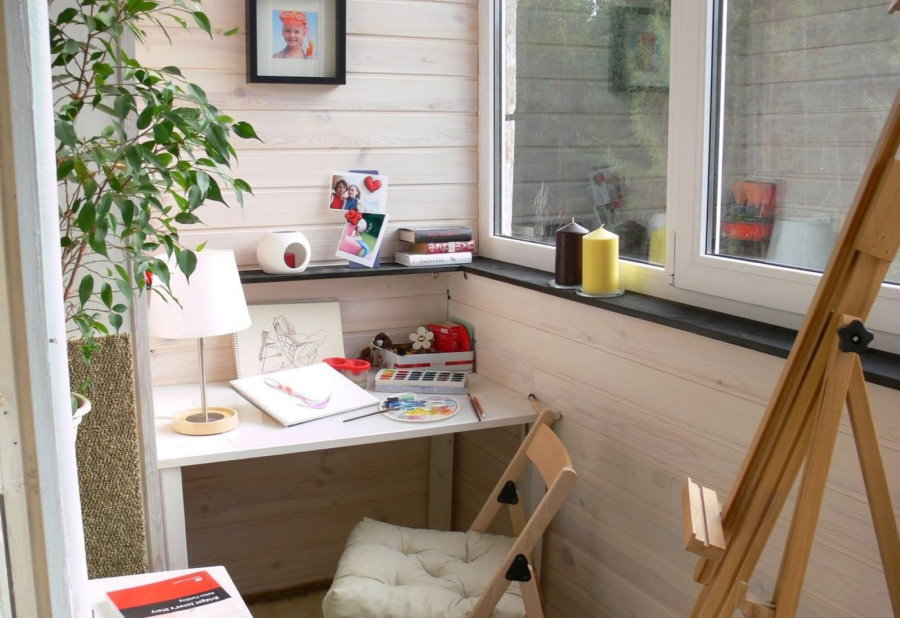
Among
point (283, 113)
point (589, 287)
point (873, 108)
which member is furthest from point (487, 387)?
point (873, 108)

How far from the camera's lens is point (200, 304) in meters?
2.06

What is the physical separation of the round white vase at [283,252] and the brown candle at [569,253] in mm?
735

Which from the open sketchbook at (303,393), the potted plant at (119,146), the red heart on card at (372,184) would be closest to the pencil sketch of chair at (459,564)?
the open sketchbook at (303,393)

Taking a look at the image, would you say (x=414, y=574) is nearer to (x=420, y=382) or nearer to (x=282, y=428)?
(x=282, y=428)

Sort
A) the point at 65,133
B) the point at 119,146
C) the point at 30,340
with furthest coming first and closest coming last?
the point at 119,146, the point at 65,133, the point at 30,340

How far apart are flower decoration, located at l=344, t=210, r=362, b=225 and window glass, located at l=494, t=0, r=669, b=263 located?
423mm

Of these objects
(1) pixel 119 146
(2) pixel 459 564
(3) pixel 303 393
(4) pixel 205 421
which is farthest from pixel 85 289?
(2) pixel 459 564

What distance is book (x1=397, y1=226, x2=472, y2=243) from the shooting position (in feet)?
8.82

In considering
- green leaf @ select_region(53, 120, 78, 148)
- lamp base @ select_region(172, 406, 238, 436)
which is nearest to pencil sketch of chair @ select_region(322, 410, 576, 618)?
lamp base @ select_region(172, 406, 238, 436)

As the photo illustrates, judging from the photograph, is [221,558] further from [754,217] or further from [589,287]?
[754,217]

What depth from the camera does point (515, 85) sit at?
2646 mm

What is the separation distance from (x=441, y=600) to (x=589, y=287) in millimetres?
762

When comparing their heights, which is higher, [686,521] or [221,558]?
[686,521]

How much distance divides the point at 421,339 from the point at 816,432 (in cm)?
168
